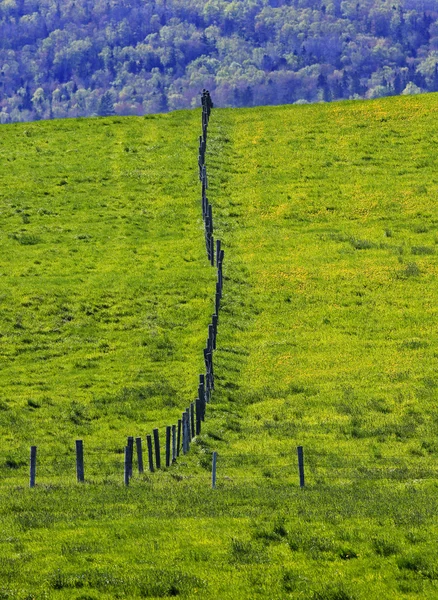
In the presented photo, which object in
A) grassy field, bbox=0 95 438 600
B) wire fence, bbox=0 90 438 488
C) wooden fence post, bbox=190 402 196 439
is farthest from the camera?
wooden fence post, bbox=190 402 196 439

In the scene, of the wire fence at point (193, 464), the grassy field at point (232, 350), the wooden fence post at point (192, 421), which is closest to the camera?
the grassy field at point (232, 350)

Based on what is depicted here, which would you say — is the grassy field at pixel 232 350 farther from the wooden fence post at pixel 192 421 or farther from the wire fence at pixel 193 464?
the wooden fence post at pixel 192 421

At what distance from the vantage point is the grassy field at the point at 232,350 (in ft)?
63.3

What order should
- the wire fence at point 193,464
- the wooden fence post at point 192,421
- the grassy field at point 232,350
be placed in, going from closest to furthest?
the grassy field at point 232,350 → the wire fence at point 193,464 → the wooden fence post at point 192,421

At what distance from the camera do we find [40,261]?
59.3m

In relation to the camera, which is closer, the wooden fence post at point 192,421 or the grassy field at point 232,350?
the grassy field at point 232,350

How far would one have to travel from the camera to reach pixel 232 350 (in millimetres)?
45781

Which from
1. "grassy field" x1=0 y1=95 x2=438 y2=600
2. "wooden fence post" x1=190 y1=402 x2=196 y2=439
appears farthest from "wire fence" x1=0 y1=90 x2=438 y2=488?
"grassy field" x1=0 y1=95 x2=438 y2=600

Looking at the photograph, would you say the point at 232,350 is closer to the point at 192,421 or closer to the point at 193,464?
the point at 192,421

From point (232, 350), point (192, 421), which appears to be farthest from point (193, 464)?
point (232, 350)

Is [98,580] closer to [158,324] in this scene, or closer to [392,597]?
[392,597]

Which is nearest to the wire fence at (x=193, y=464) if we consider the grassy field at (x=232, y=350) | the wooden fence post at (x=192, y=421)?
the wooden fence post at (x=192, y=421)

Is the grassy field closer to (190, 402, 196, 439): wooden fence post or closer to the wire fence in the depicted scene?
the wire fence

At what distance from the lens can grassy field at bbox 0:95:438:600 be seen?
19.3m
